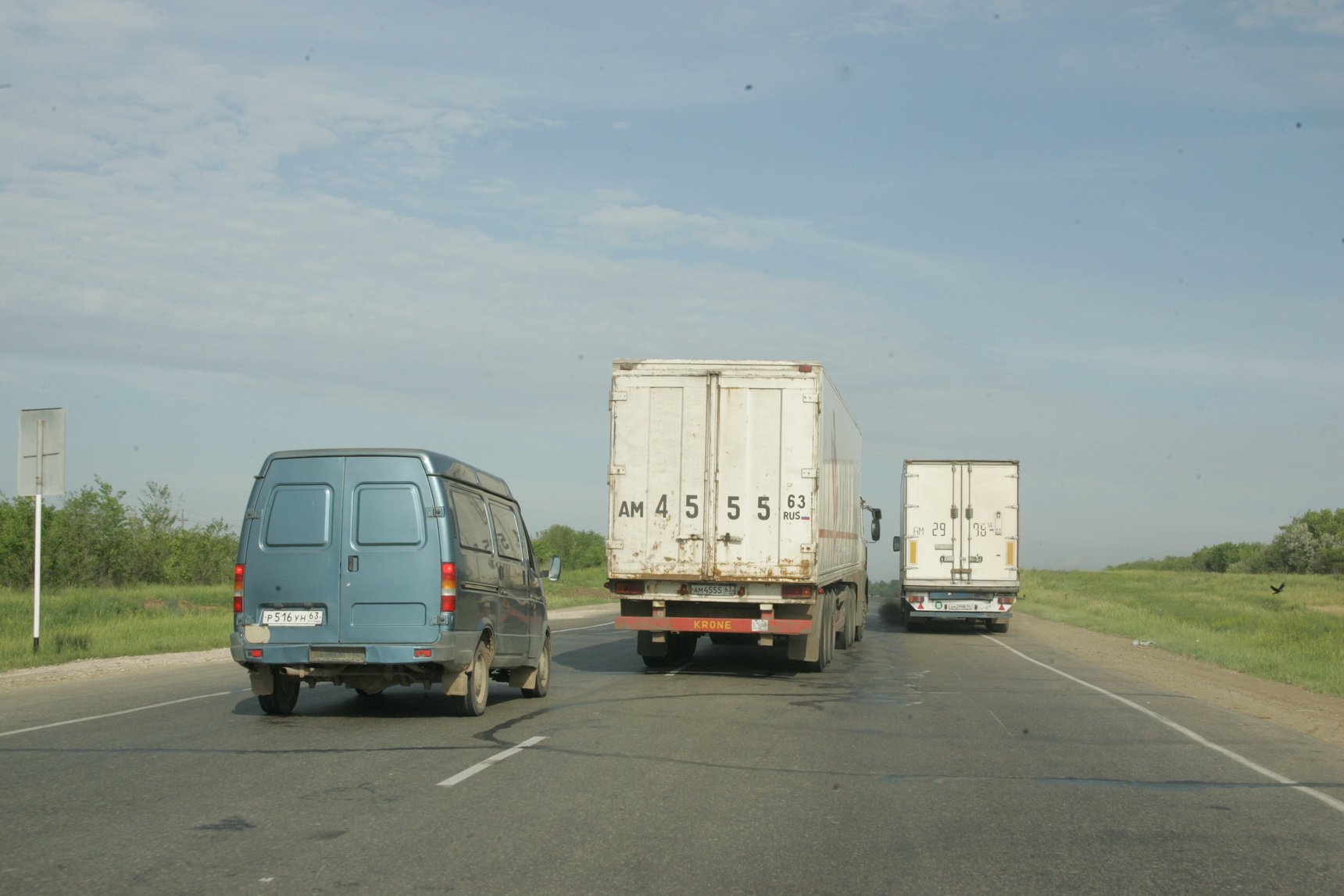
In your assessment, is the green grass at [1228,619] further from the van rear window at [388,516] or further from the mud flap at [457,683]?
the van rear window at [388,516]

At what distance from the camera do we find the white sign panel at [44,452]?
1719 cm

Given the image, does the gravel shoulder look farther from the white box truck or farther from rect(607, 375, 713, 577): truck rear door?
rect(607, 375, 713, 577): truck rear door

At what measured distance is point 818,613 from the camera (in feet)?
51.6

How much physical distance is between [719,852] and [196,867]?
247 centimetres

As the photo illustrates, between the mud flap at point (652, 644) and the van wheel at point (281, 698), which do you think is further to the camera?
the mud flap at point (652, 644)

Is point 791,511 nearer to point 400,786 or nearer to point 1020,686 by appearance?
point 1020,686

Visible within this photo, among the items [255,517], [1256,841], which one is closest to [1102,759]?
[1256,841]

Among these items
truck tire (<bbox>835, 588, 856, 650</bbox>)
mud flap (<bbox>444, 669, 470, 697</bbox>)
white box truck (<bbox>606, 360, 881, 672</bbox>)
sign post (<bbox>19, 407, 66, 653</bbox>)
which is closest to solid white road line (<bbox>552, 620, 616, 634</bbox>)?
truck tire (<bbox>835, 588, 856, 650</bbox>)

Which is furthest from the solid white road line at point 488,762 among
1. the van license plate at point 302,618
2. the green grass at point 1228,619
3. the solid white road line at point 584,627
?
the solid white road line at point 584,627

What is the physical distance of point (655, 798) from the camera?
7078 mm

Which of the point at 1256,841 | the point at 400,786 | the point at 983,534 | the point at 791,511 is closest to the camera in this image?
the point at 1256,841

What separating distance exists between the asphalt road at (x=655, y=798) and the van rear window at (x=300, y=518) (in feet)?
5.25

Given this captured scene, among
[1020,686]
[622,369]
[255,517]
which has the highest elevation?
[622,369]

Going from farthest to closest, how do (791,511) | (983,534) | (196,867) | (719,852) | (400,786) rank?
(983,534)
(791,511)
(400,786)
(719,852)
(196,867)
